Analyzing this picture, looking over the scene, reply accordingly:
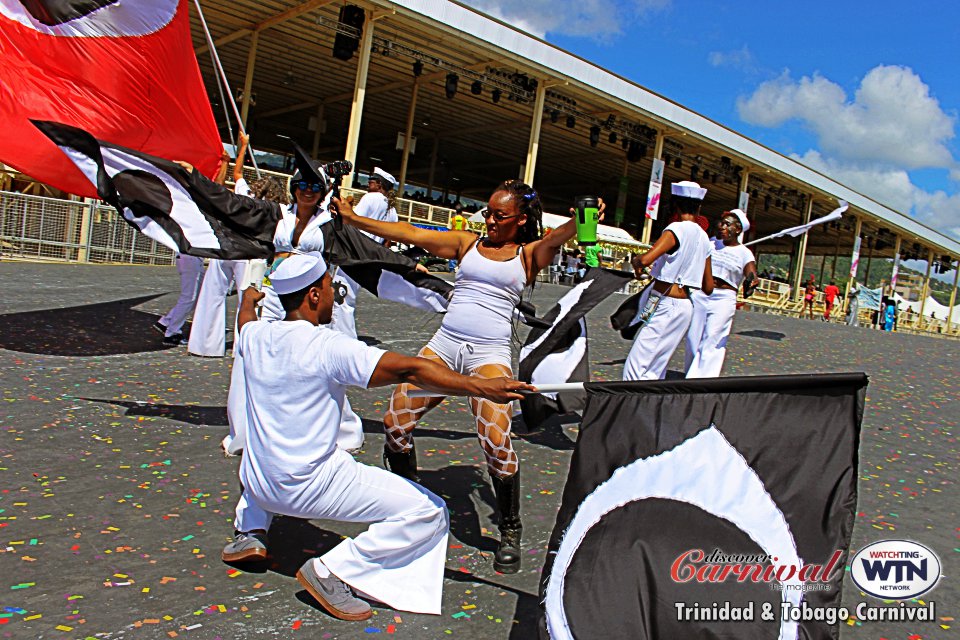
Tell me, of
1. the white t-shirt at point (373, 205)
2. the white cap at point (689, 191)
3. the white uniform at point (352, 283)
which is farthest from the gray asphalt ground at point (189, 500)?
the white cap at point (689, 191)

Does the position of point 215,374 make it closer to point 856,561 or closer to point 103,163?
point 103,163

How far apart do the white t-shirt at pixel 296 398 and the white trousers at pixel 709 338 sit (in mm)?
4161

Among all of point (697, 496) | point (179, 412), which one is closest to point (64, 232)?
point (179, 412)

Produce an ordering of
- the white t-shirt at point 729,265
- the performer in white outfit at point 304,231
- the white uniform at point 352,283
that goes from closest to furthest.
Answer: the performer in white outfit at point 304,231
the white uniform at point 352,283
the white t-shirt at point 729,265


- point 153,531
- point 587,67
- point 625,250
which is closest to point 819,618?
point 153,531

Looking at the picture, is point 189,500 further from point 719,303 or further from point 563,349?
point 719,303

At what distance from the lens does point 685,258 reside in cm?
555

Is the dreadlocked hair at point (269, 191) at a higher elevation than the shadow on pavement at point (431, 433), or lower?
higher

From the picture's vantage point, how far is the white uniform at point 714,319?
629 cm

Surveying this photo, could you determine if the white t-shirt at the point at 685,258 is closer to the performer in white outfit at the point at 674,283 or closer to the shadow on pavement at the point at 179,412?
the performer in white outfit at the point at 674,283

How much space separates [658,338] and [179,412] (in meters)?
3.64

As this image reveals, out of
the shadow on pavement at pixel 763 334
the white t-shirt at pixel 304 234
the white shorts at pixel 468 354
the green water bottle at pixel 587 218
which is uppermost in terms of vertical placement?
the green water bottle at pixel 587 218

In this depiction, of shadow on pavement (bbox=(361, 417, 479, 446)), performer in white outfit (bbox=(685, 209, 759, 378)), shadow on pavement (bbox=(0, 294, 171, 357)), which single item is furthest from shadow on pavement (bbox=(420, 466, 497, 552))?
shadow on pavement (bbox=(0, 294, 171, 357))

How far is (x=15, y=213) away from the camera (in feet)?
48.5
